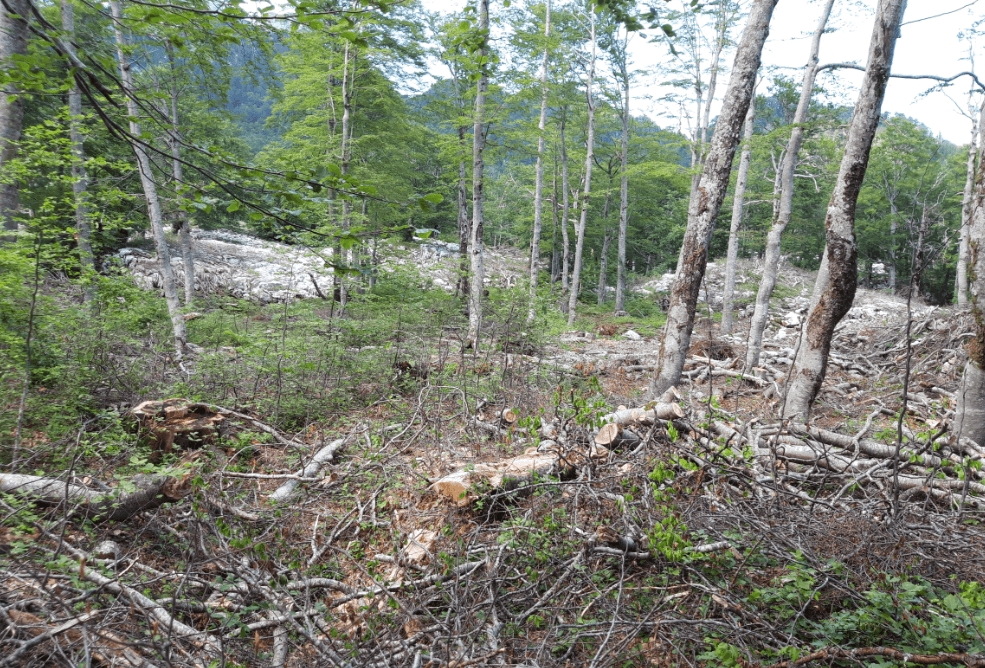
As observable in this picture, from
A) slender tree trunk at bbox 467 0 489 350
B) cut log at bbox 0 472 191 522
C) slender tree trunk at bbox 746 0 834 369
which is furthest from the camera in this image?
slender tree trunk at bbox 467 0 489 350

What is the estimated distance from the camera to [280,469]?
17.2 feet

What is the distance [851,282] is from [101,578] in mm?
7406

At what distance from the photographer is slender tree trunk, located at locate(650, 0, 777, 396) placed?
5277 mm

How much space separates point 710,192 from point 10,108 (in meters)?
6.73

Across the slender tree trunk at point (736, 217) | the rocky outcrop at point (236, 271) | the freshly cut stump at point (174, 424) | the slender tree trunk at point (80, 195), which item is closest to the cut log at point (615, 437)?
the freshly cut stump at point (174, 424)

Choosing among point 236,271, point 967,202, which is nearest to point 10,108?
point 236,271

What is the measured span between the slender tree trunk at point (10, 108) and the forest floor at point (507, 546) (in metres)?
2.21

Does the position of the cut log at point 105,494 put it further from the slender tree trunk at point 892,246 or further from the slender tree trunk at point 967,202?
the slender tree trunk at point 892,246

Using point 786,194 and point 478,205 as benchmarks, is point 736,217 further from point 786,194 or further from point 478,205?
point 478,205

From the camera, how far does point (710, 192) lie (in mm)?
5531

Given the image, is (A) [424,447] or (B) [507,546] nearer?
(B) [507,546]

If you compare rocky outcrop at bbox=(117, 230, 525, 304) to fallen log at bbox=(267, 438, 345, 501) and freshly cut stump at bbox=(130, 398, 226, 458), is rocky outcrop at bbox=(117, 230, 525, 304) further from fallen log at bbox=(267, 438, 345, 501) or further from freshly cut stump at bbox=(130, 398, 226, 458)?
fallen log at bbox=(267, 438, 345, 501)

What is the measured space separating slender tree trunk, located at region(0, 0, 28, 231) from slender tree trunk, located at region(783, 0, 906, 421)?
667 centimetres

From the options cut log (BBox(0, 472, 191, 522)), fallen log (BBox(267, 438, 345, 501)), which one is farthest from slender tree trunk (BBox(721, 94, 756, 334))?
cut log (BBox(0, 472, 191, 522))
